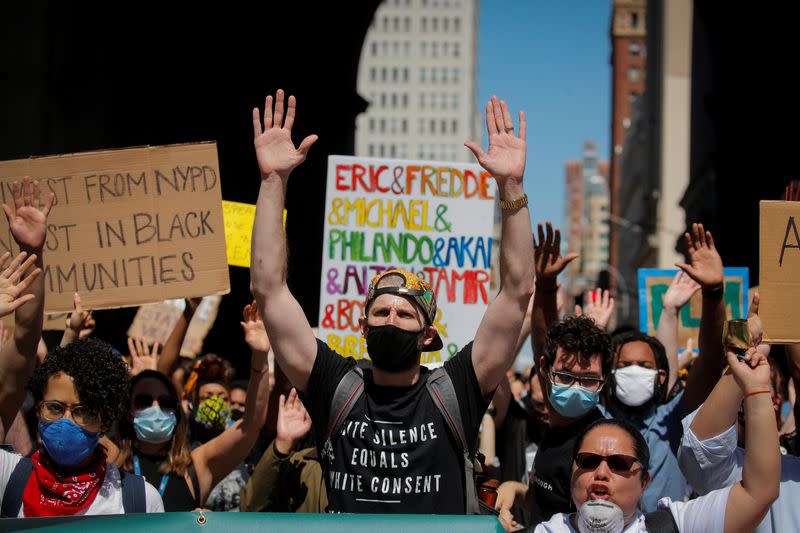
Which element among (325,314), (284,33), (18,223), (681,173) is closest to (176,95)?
(284,33)

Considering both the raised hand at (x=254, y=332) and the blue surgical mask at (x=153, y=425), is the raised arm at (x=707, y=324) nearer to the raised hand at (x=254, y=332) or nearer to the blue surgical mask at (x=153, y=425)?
the raised hand at (x=254, y=332)

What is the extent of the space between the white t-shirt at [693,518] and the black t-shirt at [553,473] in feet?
2.26

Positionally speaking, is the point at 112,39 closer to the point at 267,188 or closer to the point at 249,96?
the point at 249,96

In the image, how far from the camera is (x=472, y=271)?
5578 mm

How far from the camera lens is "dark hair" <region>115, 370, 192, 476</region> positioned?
431 cm

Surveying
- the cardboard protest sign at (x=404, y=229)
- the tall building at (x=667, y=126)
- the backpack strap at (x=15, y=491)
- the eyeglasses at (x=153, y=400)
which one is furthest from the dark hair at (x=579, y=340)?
the tall building at (x=667, y=126)

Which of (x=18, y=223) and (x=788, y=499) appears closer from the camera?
(x=788, y=499)

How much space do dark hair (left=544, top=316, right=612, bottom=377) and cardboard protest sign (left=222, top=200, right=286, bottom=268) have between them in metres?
2.35

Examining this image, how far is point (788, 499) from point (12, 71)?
312 inches

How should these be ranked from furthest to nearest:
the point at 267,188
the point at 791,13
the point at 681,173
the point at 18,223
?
the point at 681,173 < the point at 791,13 < the point at 18,223 < the point at 267,188

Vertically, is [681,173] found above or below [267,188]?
above

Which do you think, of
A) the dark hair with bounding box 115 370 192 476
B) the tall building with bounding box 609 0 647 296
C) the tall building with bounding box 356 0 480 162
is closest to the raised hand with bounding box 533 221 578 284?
the dark hair with bounding box 115 370 192 476

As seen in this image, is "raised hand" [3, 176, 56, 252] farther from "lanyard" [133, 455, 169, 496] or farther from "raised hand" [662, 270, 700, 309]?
"raised hand" [662, 270, 700, 309]

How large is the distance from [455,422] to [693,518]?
0.74 metres
